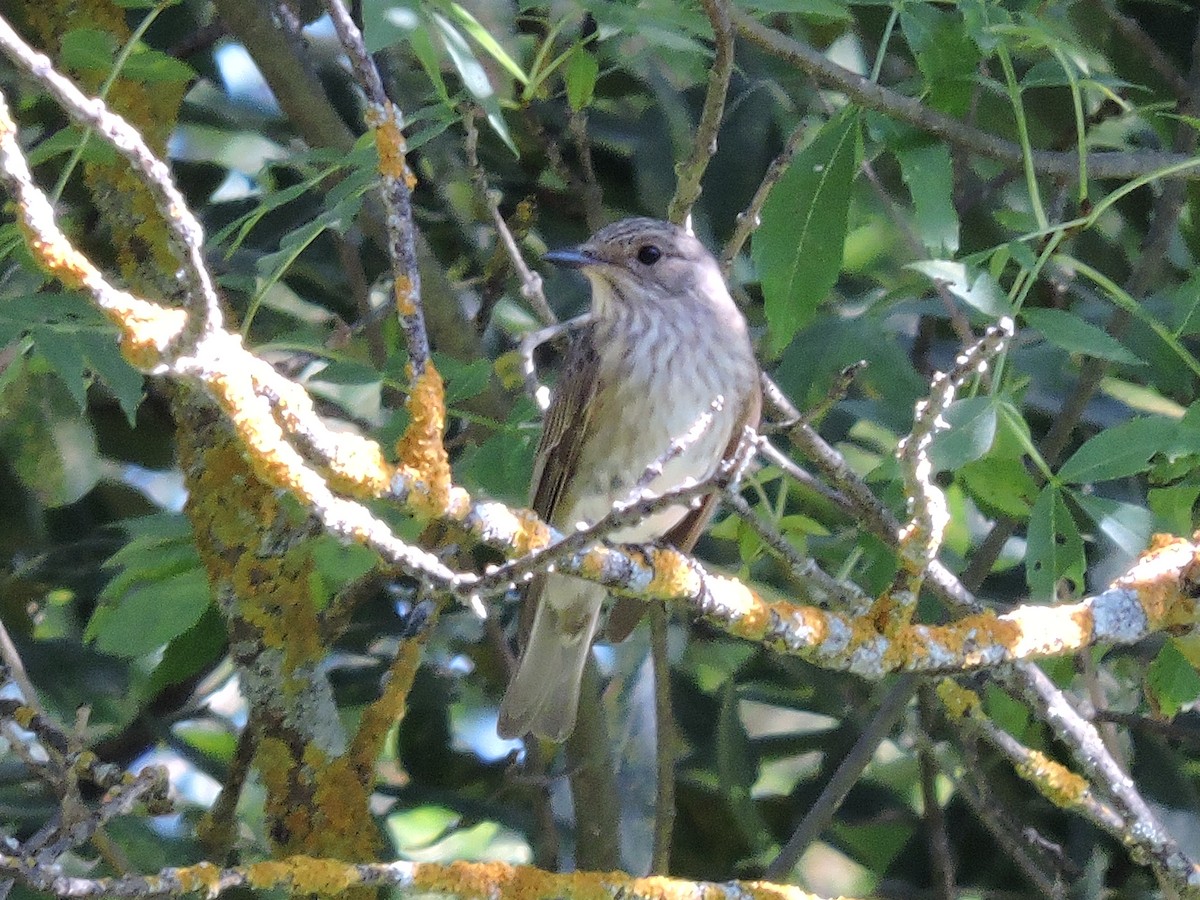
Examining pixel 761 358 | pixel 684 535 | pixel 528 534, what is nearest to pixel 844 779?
pixel 684 535

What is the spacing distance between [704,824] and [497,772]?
0.60 m

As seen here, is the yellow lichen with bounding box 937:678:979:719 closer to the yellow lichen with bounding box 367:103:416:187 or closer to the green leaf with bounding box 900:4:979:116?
the green leaf with bounding box 900:4:979:116

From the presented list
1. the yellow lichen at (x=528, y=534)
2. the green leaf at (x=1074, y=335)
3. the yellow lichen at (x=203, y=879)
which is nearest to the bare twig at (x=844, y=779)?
the green leaf at (x=1074, y=335)

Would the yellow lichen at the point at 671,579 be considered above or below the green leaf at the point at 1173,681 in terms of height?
above

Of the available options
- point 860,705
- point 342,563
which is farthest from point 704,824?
point 342,563

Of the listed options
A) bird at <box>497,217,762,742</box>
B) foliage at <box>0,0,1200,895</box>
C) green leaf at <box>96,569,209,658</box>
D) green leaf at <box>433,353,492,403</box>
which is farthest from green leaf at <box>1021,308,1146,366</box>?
green leaf at <box>96,569,209,658</box>

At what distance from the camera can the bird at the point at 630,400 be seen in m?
4.03

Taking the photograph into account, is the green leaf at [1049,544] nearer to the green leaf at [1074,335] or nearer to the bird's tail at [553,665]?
the green leaf at [1074,335]

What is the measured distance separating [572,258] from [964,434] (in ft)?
5.20

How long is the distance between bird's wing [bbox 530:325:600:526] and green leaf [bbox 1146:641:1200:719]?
156 centimetres

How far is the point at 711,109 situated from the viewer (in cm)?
291

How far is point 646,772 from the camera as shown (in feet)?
14.3

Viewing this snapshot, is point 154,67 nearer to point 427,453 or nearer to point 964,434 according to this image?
point 427,453

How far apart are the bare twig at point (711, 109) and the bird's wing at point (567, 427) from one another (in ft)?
2.34
